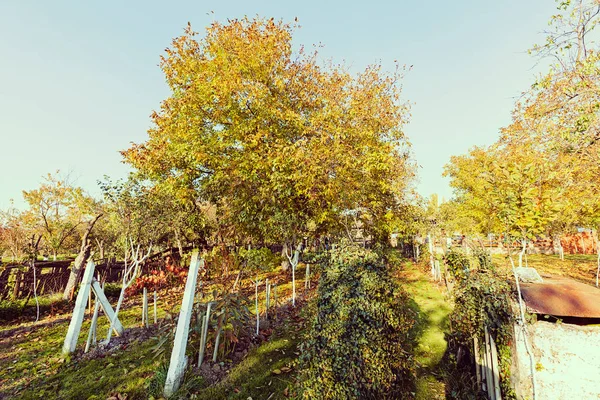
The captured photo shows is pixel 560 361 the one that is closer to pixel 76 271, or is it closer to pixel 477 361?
pixel 477 361

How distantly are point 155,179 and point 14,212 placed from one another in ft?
86.0

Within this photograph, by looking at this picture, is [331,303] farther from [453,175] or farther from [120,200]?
[453,175]

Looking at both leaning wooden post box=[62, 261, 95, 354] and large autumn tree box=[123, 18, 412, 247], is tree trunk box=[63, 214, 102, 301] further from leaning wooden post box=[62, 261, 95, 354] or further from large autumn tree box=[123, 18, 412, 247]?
leaning wooden post box=[62, 261, 95, 354]

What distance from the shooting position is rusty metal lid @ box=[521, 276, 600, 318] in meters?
3.44

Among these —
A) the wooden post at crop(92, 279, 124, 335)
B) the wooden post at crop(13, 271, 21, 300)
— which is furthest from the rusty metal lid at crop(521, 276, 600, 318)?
the wooden post at crop(13, 271, 21, 300)

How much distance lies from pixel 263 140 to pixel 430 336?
825 cm

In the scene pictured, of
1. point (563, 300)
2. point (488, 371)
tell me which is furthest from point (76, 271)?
point (563, 300)

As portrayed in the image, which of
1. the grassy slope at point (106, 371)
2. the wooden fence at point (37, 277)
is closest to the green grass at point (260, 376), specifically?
the grassy slope at point (106, 371)

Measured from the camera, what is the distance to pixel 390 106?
40.6ft

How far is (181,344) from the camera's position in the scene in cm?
462

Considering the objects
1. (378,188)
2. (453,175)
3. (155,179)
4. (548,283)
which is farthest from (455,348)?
(453,175)

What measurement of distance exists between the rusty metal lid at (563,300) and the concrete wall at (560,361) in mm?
192

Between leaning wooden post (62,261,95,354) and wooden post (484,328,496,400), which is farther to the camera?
leaning wooden post (62,261,95,354)

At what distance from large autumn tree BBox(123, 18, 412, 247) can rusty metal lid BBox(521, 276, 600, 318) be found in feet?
18.7
